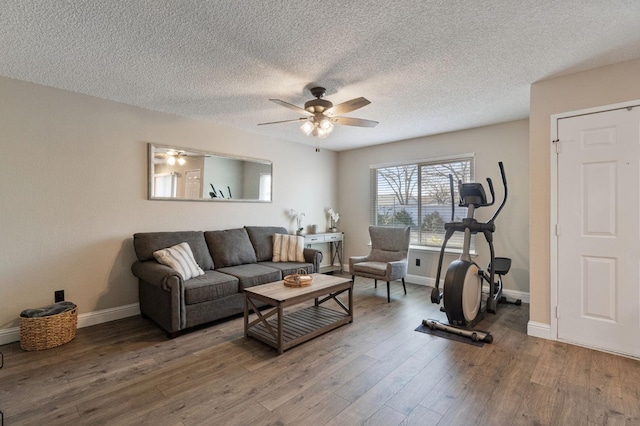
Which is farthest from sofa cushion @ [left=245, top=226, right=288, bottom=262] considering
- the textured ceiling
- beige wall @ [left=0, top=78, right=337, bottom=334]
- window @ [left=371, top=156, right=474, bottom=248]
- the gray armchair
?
window @ [left=371, top=156, right=474, bottom=248]

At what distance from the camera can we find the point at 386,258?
15.5ft

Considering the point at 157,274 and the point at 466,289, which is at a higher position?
the point at 157,274

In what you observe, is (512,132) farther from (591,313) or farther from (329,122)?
(329,122)

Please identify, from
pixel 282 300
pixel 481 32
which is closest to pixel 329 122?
pixel 481 32

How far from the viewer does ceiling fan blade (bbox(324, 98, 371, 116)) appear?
2648 mm

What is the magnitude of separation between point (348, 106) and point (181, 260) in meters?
2.38

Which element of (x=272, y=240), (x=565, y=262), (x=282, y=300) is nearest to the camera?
(x=282, y=300)

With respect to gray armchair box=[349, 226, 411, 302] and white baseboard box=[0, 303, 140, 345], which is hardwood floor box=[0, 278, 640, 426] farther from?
gray armchair box=[349, 226, 411, 302]

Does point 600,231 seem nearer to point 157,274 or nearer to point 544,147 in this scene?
point 544,147

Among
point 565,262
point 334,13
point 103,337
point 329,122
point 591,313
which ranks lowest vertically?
point 103,337

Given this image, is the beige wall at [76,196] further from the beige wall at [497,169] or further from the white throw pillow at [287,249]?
the beige wall at [497,169]

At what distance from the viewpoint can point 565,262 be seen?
A: 2.75 m

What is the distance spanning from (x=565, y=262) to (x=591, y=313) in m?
0.47

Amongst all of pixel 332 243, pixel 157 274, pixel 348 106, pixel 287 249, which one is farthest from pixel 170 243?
pixel 332 243
